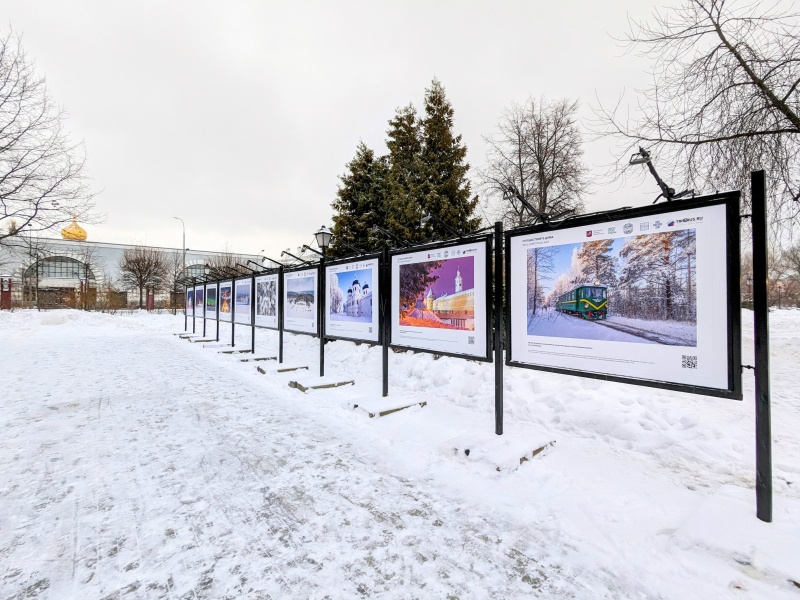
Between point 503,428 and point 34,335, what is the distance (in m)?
21.6

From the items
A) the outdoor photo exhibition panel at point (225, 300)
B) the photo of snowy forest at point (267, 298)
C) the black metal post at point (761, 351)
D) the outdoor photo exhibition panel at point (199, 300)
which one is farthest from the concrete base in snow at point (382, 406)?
the outdoor photo exhibition panel at point (199, 300)

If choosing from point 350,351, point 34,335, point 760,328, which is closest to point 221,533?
point 760,328

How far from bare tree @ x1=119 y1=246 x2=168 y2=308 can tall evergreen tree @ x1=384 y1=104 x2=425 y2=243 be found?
3205cm

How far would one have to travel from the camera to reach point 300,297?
852cm

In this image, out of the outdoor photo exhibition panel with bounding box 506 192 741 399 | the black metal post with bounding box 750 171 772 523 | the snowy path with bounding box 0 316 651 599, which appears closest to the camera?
the snowy path with bounding box 0 316 651 599

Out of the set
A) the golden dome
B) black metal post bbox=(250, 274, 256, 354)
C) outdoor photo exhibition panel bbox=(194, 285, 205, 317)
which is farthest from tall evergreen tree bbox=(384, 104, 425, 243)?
the golden dome

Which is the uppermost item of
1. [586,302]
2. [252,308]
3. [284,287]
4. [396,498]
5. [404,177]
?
[404,177]

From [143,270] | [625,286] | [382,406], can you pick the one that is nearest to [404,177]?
[382,406]

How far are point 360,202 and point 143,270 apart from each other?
103 ft

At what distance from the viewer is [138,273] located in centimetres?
3412

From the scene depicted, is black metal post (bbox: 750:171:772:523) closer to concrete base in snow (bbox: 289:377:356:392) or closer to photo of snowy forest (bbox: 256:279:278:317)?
concrete base in snow (bbox: 289:377:356:392)

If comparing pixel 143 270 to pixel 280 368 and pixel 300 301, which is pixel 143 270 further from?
pixel 280 368

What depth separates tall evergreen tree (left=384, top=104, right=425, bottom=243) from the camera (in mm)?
11422

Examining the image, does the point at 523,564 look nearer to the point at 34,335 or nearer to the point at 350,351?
the point at 350,351
